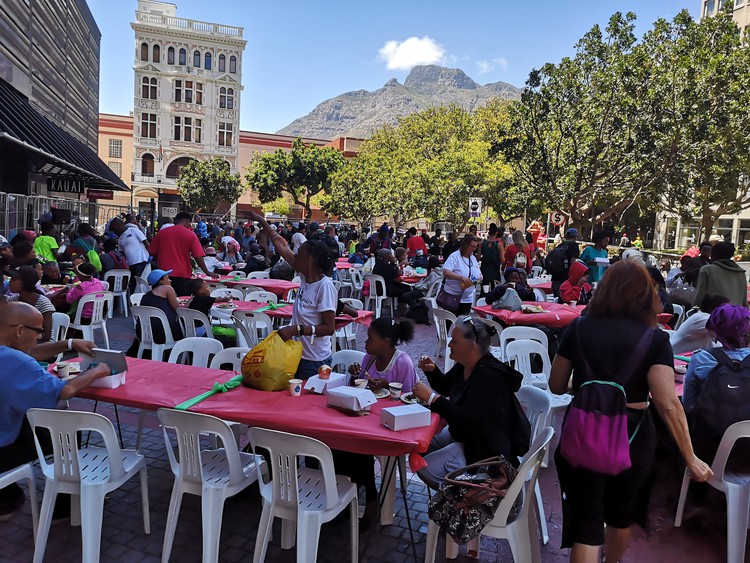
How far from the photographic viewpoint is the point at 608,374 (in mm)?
2645

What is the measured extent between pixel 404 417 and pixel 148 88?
→ 174 feet

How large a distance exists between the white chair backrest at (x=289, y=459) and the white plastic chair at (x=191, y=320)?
353 centimetres

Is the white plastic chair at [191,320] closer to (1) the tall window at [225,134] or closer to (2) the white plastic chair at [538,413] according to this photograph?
(2) the white plastic chair at [538,413]

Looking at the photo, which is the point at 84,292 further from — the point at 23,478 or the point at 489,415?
the point at 489,415

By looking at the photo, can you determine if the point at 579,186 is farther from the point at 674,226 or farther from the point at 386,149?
the point at 674,226

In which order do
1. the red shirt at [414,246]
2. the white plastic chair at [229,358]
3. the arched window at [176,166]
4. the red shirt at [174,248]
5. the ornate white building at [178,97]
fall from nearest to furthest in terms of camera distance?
the white plastic chair at [229,358], the red shirt at [174,248], the red shirt at [414,246], the ornate white building at [178,97], the arched window at [176,166]

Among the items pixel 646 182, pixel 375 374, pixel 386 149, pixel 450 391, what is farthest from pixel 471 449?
pixel 386 149

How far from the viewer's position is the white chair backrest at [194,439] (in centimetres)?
306

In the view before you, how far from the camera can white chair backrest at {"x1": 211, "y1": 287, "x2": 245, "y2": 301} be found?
26.1ft

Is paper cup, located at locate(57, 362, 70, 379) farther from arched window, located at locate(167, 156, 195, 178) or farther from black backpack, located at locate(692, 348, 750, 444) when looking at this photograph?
arched window, located at locate(167, 156, 195, 178)

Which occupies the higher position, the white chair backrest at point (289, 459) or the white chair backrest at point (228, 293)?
the white chair backrest at point (228, 293)

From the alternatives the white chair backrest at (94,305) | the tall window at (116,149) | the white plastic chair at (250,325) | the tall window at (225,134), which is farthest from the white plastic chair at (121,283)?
the tall window at (116,149)

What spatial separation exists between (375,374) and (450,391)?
55 centimetres

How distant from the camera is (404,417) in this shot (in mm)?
3160
